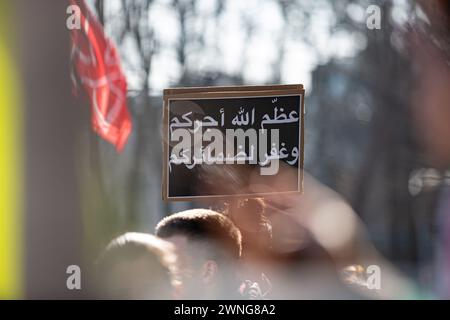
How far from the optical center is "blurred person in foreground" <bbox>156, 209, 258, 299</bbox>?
298 cm

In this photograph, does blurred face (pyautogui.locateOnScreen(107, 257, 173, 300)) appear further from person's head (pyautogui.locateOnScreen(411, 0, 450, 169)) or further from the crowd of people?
person's head (pyautogui.locateOnScreen(411, 0, 450, 169))

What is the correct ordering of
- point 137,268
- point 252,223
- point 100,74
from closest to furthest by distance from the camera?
point 137,268 < point 252,223 < point 100,74

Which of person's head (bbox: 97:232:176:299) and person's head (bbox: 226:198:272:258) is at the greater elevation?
person's head (bbox: 226:198:272:258)

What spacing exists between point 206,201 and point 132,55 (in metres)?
0.90

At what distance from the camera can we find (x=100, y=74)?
A: 3.22 metres

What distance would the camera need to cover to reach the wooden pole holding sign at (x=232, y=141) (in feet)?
10.1

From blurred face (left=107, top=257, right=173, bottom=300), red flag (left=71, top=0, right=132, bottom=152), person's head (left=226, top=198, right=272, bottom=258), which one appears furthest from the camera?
red flag (left=71, top=0, right=132, bottom=152)

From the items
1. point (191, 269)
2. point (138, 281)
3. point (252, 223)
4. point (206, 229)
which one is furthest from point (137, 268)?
point (252, 223)

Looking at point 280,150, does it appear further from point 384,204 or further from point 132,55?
point 132,55

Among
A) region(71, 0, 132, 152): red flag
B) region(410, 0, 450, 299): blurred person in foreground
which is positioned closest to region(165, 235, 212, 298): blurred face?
region(71, 0, 132, 152): red flag

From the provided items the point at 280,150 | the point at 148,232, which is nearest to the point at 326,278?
the point at 280,150

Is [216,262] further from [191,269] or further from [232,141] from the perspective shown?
[232,141]

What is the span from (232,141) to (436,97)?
113cm

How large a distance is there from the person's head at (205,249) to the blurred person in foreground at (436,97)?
3.62 feet
